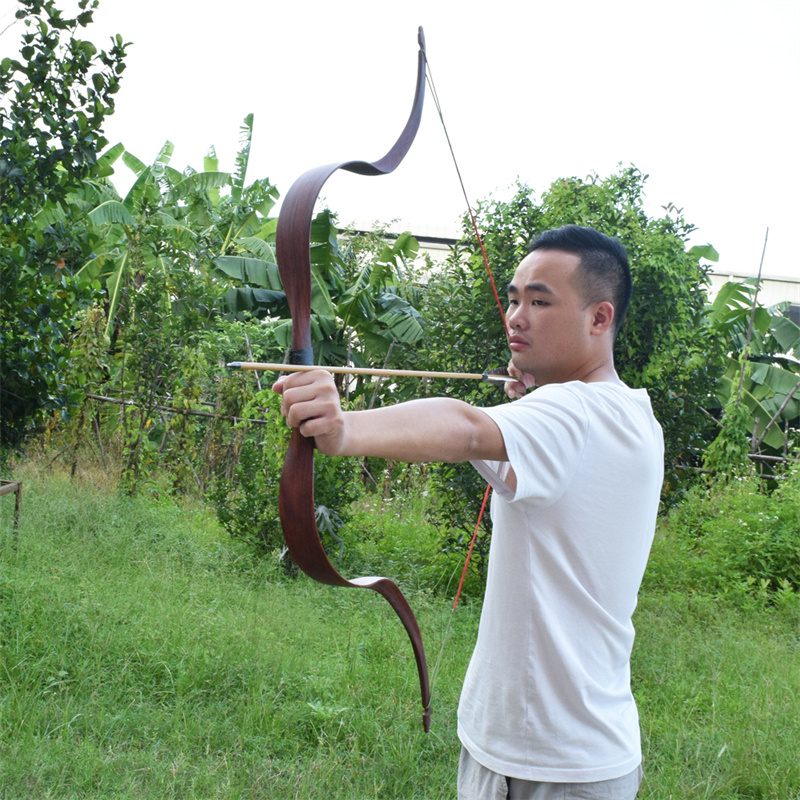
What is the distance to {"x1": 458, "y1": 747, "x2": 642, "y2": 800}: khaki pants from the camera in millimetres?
1196

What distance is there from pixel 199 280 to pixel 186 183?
412cm

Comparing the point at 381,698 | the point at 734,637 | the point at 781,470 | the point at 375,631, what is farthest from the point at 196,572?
the point at 781,470

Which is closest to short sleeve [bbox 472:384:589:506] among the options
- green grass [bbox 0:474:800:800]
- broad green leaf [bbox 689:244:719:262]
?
green grass [bbox 0:474:800:800]

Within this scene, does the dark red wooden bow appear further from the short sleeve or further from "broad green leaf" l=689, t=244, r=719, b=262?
"broad green leaf" l=689, t=244, r=719, b=262

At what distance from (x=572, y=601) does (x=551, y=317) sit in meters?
0.46

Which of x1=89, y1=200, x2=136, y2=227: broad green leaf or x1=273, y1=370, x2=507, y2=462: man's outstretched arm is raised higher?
x1=89, y1=200, x2=136, y2=227: broad green leaf

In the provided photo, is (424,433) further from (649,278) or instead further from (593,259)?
(649,278)

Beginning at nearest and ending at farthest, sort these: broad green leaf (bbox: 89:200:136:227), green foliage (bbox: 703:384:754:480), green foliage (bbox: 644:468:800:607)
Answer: green foliage (bbox: 644:468:800:607)
green foliage (bbox: 703:384:754:480)
broad green leaf (bbox: 89:200:136:227)

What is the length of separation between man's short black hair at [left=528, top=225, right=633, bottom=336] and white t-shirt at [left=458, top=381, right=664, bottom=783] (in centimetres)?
18

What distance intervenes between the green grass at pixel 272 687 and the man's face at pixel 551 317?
5.98 feet

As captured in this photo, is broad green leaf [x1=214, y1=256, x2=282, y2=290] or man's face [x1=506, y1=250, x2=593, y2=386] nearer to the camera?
man's face [x1=506, y1=250, x2=593, y2=386]

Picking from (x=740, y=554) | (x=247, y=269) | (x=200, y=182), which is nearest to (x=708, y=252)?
(x=740, y=554)

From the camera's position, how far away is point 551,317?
130 centimetres

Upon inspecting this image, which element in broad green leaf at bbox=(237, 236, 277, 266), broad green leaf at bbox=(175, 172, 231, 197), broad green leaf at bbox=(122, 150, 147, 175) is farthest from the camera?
broad green leaf at bbox=(122, 150, 147, 175)
